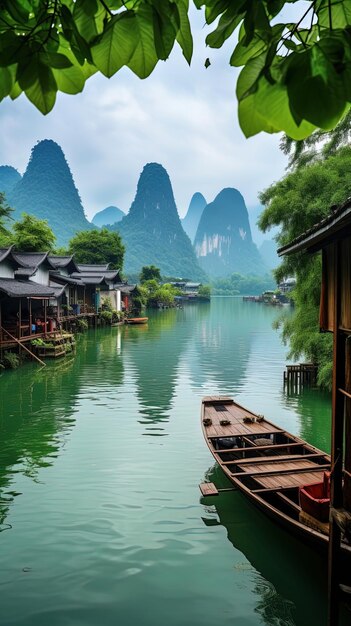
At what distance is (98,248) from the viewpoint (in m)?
59.5

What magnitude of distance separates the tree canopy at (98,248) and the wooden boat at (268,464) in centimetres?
4864

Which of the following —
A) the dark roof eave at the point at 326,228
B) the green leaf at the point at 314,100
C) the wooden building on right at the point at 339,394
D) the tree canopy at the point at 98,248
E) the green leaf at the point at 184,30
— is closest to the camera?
the green leaf at the point at 314,100

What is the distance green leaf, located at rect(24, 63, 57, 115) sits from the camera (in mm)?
1362

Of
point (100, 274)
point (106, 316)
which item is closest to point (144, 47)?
point (106, 316)

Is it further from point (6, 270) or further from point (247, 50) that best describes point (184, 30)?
point (6, 270)

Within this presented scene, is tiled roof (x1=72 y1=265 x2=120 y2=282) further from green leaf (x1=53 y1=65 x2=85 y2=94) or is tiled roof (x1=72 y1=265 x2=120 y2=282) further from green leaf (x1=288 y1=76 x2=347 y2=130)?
green leaf (x1=288 y1=76 x2=347 y2=130)

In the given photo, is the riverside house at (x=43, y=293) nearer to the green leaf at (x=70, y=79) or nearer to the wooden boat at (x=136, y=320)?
the wooden boat at (x=136, y=320)

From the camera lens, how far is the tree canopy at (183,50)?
1146 mm

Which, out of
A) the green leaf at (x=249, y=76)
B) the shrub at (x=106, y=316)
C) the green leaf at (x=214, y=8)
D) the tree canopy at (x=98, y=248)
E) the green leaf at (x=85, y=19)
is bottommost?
the shrub at (x=106, y=316)

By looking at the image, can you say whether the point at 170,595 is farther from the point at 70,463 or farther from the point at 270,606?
the point at 70,463

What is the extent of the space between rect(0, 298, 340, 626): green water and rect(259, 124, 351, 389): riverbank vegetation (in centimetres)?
216

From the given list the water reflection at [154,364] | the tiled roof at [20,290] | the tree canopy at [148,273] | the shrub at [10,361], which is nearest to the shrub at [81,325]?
the water reflection at [154,364]

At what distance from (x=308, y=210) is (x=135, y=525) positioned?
1193 centimetres

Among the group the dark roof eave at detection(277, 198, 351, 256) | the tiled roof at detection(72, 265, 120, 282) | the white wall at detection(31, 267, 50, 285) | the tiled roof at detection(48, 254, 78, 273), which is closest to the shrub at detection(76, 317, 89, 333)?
the tiled roof at detection(48, 254, 78, 273)
